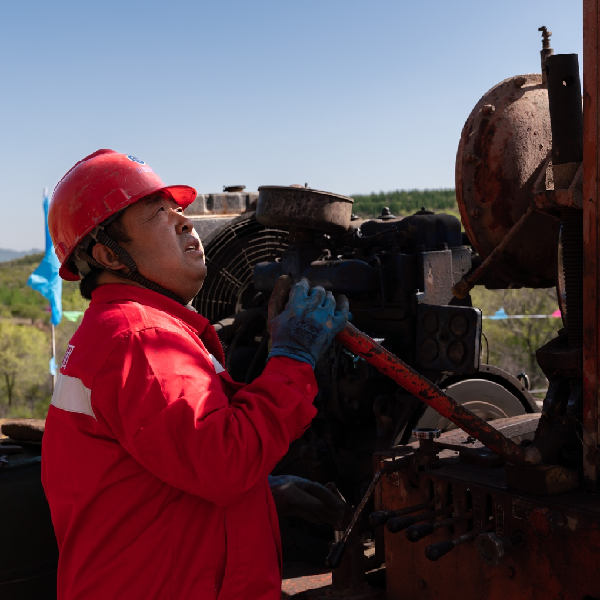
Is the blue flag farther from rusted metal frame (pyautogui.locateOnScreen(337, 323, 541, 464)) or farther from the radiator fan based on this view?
rusted metal frame (pyautogui.locateOnScreen(337, 323, 541, 464))

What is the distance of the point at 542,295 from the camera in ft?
94.3

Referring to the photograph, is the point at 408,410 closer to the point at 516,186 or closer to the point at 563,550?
the point at 516,186

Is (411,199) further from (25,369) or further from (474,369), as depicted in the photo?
(474,369)

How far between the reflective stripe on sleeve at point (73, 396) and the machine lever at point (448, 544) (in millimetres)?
1128

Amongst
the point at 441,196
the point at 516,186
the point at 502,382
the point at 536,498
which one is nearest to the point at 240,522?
the point at 536,498

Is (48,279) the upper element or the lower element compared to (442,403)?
lower

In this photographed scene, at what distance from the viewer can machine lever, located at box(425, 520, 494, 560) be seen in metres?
2.31

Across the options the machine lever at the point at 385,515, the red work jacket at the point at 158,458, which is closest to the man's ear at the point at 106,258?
the red work jacket at the point at 158,458

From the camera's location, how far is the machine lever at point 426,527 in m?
2.43

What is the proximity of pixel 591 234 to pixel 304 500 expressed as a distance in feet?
4.70

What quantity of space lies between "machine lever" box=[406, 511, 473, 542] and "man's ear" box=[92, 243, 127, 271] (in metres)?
1.26

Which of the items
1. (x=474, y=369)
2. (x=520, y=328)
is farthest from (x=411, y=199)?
(x=474, y=369)

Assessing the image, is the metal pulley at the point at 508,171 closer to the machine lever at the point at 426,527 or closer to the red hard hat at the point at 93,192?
the machine lever at the point at 426,527

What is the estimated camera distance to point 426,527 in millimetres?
2488
